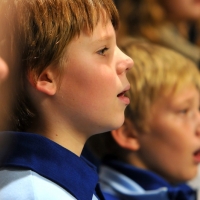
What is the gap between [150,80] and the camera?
4.24 ft

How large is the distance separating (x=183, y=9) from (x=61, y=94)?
1.36 meters

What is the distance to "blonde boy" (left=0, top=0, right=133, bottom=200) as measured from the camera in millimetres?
861

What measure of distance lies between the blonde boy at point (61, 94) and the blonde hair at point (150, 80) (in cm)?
34

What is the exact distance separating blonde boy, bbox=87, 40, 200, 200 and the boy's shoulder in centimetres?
42

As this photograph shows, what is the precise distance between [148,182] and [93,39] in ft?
1.57

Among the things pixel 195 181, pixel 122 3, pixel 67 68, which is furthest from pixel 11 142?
pixel 122 3

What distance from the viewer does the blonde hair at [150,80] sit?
1.29 m

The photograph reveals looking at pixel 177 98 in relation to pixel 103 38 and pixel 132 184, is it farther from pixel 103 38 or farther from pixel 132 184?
pixel 103 38

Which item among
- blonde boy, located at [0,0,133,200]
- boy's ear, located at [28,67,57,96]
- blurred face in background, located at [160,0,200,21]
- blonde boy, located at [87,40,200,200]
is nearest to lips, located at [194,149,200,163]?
blonde boy, located at [87,40,200,200]

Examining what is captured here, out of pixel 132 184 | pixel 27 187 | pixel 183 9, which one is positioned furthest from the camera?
pixel 183 9

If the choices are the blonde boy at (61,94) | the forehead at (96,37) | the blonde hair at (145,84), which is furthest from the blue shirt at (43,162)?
the blonde hair at (145,84)

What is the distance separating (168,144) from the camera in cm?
132

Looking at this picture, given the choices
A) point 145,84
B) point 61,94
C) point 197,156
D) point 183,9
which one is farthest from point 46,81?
point 183,9

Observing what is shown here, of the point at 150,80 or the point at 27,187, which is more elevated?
the point at 27,187
